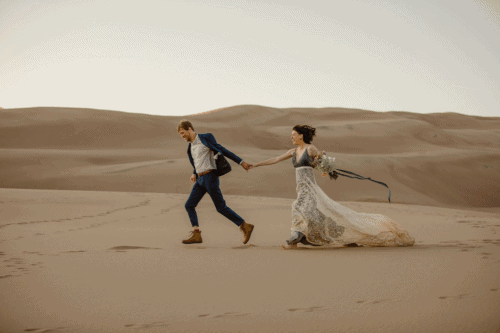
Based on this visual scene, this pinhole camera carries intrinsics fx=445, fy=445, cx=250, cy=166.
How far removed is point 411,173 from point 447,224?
14116mm

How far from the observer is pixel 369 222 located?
18.0 feet

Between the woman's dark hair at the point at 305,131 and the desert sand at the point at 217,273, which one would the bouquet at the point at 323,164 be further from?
the desert sand at the point at 217,273

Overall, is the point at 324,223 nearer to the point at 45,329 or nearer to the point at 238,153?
the point at 45,329

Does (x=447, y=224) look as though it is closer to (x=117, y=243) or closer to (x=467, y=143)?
(x=117, y=243)

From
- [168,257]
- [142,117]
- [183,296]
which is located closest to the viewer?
[183,296]

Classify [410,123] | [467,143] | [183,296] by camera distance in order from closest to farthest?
1. [183,296]
2. [467,143]
3. [410,123]

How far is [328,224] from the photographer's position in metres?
5.33

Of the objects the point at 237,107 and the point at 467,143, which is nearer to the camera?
the point at 467,143

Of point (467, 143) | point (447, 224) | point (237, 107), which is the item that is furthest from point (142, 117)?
point (447, 224)

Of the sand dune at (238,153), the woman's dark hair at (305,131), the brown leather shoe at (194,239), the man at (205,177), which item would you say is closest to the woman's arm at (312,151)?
the woman's dark hair at (305,131)

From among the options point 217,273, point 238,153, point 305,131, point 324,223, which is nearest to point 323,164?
point 305,131

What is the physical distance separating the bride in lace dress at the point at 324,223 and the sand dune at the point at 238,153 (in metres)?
10.6

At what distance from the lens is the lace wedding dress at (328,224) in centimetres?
530

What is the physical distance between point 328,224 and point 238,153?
19615mm
